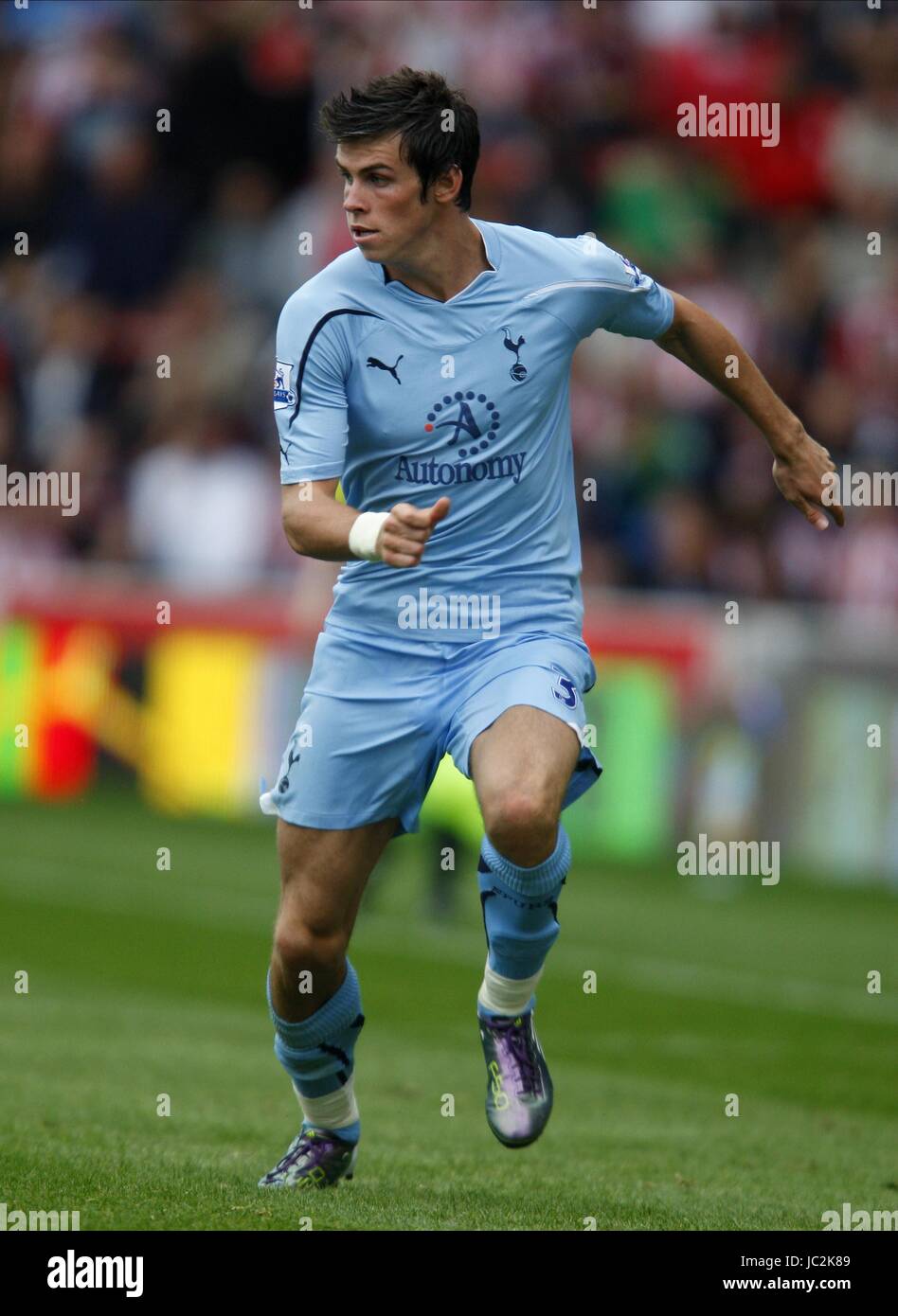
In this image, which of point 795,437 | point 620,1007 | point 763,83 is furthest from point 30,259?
point 795,437

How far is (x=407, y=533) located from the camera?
5.05m

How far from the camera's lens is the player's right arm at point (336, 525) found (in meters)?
5.05

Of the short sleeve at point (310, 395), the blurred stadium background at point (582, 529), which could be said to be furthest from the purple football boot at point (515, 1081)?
the blurred stadium background at point (582, 529)

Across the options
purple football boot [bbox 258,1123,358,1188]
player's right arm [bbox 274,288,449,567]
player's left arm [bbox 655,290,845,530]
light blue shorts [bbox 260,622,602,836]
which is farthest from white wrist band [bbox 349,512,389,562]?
purple football boot [bbox 258,1123,358,1188]

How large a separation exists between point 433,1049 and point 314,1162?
2887 millimetres

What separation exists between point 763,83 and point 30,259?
649cm

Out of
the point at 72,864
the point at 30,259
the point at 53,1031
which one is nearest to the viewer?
the point at 53,1031

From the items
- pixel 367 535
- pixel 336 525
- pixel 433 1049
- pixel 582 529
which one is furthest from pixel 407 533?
pixel 582 529

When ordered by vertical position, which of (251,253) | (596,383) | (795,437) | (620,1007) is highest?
(251,253)

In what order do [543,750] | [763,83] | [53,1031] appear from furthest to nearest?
[763,83] → [53,1031] → [543,750]

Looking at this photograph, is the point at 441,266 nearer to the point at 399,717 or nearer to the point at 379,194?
the point at 379,194

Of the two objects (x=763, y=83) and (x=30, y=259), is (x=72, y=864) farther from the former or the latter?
(x=763, y=83)

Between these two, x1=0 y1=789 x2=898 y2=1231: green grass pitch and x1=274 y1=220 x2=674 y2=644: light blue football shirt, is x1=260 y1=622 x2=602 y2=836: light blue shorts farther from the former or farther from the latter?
x1=0 y1=789 x2=898 y2=1231: green grass pitch

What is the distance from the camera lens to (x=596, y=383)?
1599cm
